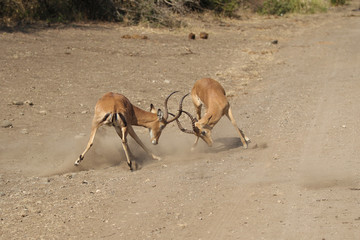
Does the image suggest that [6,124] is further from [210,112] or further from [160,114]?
[210,112]

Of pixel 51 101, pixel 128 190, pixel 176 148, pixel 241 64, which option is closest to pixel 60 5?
pixel 241 64

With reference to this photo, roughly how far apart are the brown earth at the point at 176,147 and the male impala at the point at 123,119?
33 cm

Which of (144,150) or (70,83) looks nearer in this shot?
(144,150)

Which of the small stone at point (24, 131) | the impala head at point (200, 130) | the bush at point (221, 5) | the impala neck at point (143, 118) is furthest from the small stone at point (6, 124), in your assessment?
the bush at point (221, 5)

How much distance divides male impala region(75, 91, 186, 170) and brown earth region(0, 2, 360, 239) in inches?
13.0

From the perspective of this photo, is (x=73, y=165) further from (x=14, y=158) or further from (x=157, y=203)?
(x=157, y=203)

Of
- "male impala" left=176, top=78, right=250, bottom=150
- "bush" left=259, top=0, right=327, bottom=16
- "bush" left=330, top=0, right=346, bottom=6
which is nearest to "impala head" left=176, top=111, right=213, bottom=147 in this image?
"male impala" left=176, top=78, right=250, bottom=150

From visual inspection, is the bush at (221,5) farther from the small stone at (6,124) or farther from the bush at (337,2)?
the small stone at (6,124)

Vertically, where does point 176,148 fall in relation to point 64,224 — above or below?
below

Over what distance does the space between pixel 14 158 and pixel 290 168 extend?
460cm

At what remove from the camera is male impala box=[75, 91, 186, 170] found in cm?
877

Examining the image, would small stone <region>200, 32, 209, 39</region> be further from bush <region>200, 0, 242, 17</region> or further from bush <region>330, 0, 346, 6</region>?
bush <region>330, 0, 346, 6</region>

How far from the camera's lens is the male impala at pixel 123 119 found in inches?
345

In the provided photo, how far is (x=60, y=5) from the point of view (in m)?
21.5
